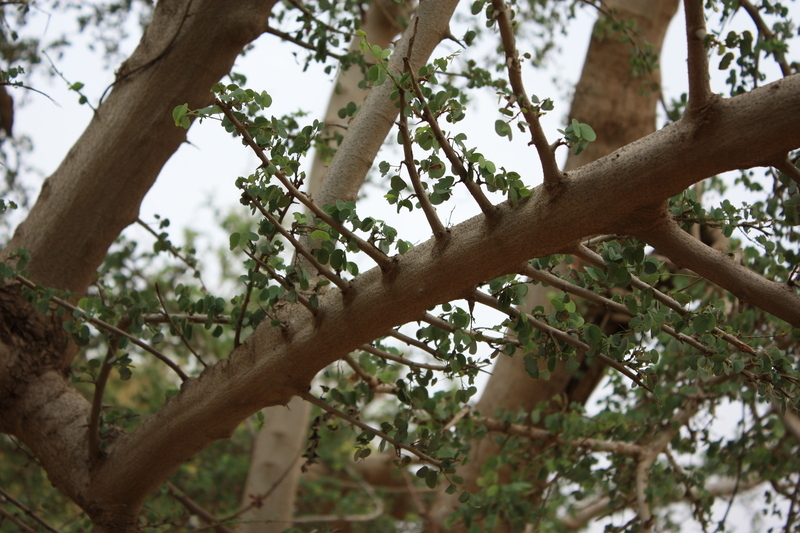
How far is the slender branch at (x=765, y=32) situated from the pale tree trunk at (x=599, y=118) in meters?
1.18

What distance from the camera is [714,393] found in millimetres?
2760

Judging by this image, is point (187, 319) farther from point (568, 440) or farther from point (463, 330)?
point (568, 440)

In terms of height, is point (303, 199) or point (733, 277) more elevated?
point (733, 277)

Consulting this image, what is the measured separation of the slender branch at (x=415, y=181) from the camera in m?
1.16

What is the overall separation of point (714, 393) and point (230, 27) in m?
2.28

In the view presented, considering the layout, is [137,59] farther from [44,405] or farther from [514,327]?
[514,327]

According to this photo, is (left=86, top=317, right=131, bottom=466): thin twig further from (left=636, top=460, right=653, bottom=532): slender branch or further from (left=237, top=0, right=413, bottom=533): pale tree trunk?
(left=237, top=0, right=413, bottom=533): pale tree trunk

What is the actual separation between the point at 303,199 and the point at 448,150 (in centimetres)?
28

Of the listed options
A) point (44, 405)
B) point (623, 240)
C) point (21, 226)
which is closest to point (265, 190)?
point (623, 240)

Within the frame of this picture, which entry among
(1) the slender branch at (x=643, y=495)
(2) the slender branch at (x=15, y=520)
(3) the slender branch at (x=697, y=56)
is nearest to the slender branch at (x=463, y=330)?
(3) the slender branch at (x=697, y=56)

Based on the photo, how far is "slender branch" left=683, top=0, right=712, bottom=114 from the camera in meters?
1.03

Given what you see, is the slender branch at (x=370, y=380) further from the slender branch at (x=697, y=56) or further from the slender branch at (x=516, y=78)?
the slender branch at (x=697, y=56)

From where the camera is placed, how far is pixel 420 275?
4.37ft

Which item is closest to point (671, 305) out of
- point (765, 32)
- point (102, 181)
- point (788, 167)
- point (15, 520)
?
point (788, 167)
